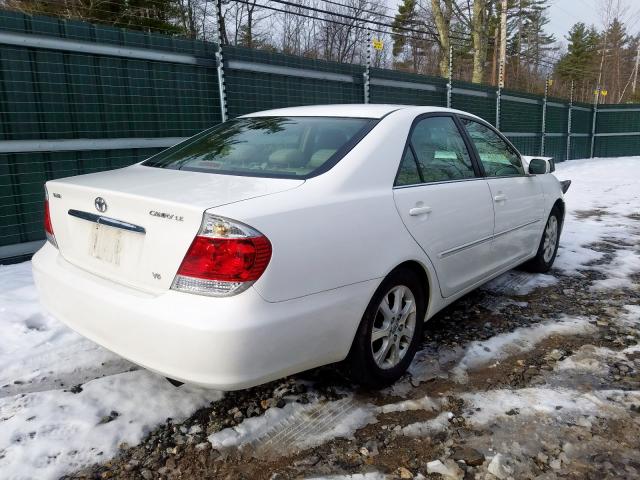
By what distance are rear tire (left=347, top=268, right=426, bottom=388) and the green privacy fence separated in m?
3.87

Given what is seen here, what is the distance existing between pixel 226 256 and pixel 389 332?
1.13 meters

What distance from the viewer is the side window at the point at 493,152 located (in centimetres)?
371

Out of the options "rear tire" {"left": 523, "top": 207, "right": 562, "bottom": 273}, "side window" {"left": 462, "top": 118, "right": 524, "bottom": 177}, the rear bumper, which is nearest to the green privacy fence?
the rear bumper

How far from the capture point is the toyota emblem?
227cm

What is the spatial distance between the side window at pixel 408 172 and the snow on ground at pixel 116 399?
3.59 ft

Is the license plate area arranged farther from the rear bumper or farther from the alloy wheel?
the alloy wheel

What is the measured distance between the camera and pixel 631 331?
3498 mm

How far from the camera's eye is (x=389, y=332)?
2701mm

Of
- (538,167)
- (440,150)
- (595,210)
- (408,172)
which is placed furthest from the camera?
(595,210)

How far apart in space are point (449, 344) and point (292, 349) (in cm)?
155

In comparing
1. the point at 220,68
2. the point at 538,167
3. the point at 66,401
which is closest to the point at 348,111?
the point at 538,167

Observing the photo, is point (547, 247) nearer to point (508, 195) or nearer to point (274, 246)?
point (508, 195)

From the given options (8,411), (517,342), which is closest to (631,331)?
(517,342)

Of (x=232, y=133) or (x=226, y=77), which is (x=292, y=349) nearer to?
(x=232, y=133)
